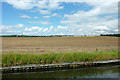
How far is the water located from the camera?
831 cm

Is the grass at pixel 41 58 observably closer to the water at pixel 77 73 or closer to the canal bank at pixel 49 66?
the canal bank at pixel 49 66

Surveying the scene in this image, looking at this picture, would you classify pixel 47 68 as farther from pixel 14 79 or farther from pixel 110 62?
pixel 110 62

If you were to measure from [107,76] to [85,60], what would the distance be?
2508 millimetres

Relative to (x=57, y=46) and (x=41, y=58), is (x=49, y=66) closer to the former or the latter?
(x=41, y=58)

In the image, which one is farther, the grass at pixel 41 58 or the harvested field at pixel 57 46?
the harvested field at pixel 57 46

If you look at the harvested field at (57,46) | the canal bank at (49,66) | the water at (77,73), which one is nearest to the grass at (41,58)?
the canal bank at (49,66)

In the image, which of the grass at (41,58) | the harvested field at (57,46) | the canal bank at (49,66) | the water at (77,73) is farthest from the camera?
the harvested field at (57,46)

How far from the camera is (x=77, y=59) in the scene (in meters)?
10.1

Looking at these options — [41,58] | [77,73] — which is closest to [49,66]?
[41,58]

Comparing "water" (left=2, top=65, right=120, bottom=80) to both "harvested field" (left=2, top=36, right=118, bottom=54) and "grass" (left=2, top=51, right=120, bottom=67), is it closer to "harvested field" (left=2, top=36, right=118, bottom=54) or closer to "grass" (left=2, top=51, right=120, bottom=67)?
"grass" (left=2, top=51, right=120, bottom=67)

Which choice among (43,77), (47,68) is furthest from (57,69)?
(43,77)

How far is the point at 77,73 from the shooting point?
8984mm

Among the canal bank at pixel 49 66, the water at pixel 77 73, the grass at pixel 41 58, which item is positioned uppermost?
the grass at pixel 41 58

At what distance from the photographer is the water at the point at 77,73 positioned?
27.3 ft
